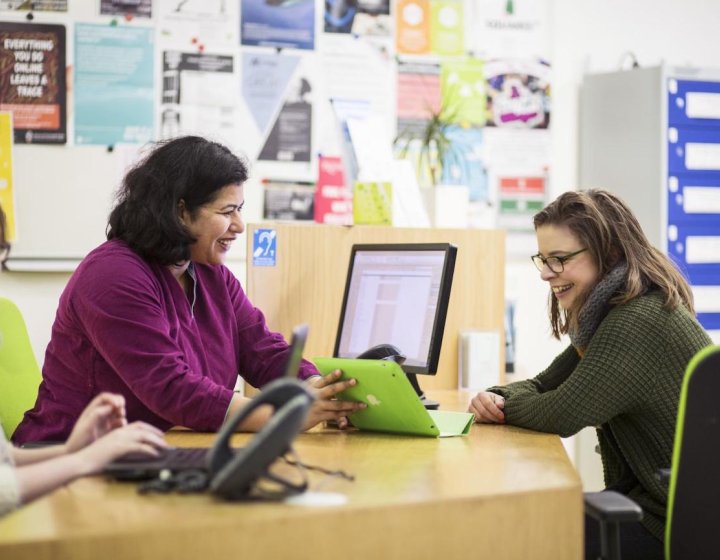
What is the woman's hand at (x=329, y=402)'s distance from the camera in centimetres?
193

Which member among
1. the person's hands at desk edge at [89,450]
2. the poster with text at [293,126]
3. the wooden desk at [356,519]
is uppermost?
the poster with text at [293,126]

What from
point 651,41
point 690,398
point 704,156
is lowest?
point 690,398

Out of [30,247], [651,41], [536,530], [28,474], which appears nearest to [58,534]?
[28,474]

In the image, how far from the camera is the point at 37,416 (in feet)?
6.78

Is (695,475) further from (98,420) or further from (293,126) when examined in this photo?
(293,126)

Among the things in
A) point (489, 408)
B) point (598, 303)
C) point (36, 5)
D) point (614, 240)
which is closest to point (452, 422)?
point (489, 408)

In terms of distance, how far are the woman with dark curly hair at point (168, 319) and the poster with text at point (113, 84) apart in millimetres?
1358

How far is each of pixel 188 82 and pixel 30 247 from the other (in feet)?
2.74

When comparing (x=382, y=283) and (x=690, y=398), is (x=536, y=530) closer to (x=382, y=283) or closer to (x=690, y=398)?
(x=690, y=398)

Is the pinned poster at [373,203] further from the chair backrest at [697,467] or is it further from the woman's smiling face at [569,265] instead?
the chair backrest at [697,467]

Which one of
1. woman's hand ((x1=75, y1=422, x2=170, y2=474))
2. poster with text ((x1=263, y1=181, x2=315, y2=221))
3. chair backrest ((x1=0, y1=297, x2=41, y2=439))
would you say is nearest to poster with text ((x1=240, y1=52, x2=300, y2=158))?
poster with text ((x1=263, y1=181, x2=315, y2=221))

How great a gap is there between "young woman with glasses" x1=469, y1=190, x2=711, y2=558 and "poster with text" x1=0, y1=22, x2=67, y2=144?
6.64ft

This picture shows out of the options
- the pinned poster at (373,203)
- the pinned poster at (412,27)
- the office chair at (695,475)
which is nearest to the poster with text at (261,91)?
the pinned poster at (412,27)

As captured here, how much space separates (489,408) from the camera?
2.15 meters
